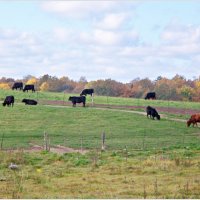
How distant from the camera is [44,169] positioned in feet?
79.0

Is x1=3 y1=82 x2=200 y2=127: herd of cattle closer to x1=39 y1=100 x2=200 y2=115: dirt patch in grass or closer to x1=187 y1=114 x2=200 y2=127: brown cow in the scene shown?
x1=187 y1=114 x2=200 y2=127: brown cow

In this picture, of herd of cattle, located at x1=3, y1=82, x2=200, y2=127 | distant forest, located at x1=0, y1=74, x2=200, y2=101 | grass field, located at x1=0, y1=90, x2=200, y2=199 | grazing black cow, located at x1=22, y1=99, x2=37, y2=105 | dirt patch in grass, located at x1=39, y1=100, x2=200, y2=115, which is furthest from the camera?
distant forest, located at x1=0, y1=74, x2=200, y2=101

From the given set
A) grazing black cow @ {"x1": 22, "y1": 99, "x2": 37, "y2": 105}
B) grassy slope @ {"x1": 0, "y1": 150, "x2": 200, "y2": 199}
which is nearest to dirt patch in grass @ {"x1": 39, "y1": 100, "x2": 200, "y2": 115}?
grazing black cow @ {"x1": 22, "y1": 99, "x2": 37, "y2": 105}

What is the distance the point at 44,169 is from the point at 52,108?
3300cm

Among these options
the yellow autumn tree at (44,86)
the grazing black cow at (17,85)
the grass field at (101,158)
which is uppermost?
the yellow autumn tree at (44,86)

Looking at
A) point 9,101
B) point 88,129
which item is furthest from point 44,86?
point 88,129

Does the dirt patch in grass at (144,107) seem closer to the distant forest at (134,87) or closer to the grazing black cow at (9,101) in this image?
the grazing black cow at (9,101)

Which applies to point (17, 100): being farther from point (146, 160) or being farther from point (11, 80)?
point (11, 80)

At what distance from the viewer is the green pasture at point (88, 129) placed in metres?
36.1

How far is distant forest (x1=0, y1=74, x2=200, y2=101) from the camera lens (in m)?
111

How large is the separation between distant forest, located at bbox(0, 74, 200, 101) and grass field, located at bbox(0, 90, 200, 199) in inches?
2348

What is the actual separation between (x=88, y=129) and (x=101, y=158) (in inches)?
724

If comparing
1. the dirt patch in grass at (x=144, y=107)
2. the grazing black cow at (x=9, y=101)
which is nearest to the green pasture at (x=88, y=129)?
the grazing black cow at (x=9, y=101)

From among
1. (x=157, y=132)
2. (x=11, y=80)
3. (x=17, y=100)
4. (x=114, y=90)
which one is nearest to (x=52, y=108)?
(x=17, y=100)
